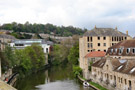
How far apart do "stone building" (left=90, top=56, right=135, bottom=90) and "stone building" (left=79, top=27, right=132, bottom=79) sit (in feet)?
51.5

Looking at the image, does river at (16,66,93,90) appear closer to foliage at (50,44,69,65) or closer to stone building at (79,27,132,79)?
stone building at (79,27,132,79)

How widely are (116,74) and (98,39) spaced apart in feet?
87.7

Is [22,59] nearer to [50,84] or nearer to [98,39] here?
[50,84]

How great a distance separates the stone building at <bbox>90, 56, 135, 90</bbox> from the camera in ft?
97.2

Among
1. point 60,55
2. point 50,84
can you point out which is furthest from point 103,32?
point 60,55

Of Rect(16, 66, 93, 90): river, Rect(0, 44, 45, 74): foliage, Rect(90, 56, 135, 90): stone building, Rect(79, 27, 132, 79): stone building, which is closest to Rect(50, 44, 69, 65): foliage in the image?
Rect(0, 44, 45, 74): foliage

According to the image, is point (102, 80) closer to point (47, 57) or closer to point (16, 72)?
point (16, 72)

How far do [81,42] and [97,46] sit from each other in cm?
445

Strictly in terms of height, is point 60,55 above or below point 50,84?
above

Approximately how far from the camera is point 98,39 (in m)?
59.6

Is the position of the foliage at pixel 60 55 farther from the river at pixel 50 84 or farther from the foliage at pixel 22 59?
the river at pixel 50 84

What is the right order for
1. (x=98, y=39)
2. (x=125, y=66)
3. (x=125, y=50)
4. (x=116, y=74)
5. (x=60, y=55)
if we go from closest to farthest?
(x=125, y=66)
(x=116, y=74)
(x=125, y=50)
(x=98, y=39)
(x=60, y=55)

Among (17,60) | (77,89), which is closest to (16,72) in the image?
(17,60)

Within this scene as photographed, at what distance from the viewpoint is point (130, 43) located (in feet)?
143
